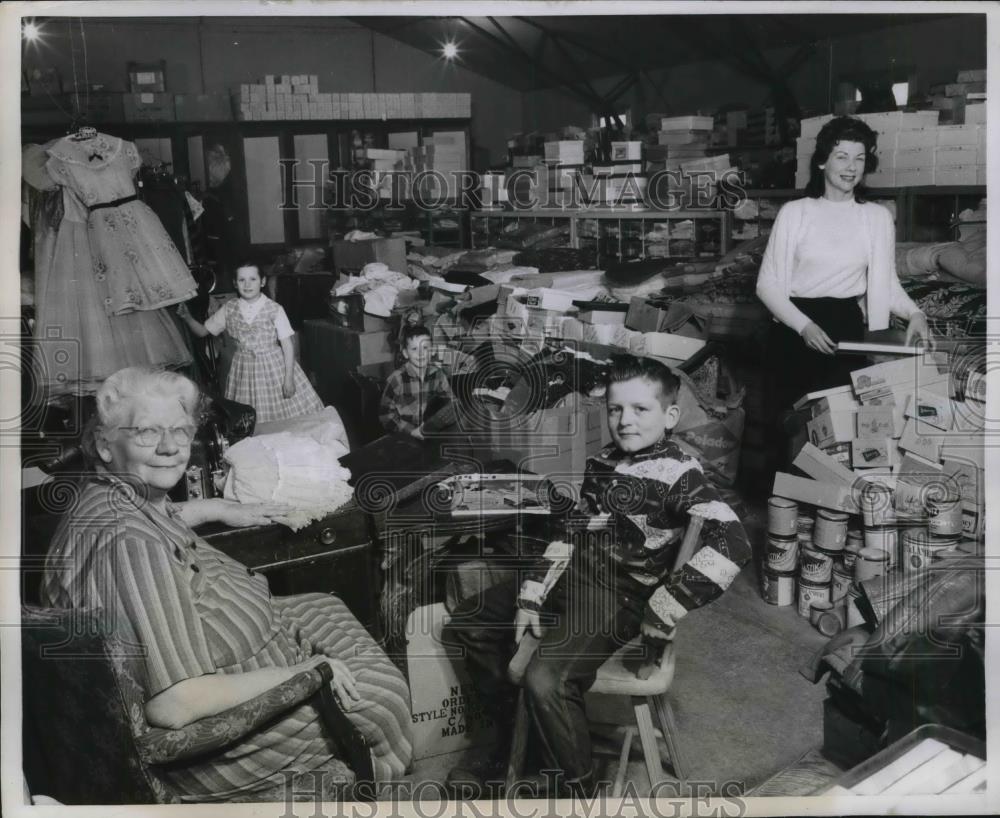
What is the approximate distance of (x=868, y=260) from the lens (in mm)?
3391

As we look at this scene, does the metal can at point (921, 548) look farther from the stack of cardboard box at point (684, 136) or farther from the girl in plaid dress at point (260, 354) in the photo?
the girl in plaid dress at point (260, 354)

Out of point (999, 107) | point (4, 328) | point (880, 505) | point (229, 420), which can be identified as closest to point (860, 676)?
point (880, 505)

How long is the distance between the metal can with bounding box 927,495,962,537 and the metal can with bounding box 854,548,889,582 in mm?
250

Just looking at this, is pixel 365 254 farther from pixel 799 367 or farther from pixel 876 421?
pixel 876 421

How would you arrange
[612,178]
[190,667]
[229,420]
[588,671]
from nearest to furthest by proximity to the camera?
[190,667] < [588,671] < [229,420] < [612,178]

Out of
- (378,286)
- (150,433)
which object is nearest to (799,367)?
(378,286)

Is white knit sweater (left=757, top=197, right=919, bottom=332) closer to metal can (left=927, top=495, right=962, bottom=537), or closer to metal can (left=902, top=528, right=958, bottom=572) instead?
metal can (left=927, top=495, right=962, bottom=537)

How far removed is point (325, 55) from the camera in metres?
3.07

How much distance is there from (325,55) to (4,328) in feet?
4.23

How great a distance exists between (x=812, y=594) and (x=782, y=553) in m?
0.18

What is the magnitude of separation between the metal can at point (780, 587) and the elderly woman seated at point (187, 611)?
1.57 m

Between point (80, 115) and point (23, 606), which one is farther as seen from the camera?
point (80, 115)

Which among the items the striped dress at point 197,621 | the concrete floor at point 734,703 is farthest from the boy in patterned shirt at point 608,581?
the striped dress at point 197,621

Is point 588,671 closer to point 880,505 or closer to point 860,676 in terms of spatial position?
point 860,676
